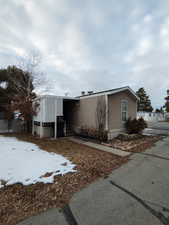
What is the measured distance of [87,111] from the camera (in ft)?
30.1

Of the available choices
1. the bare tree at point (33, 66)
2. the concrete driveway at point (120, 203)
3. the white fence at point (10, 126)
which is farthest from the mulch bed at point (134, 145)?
the bare tree at point (33, 66)

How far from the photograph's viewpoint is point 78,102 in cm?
999

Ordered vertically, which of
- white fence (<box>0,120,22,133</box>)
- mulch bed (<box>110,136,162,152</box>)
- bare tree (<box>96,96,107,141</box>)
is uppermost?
bare tree (<box>96,96,107,141</box>)

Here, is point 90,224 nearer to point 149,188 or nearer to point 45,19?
point 149,188

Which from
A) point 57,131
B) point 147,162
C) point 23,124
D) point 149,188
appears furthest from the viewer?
point 23,124

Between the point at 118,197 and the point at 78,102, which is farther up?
the point at 78,102

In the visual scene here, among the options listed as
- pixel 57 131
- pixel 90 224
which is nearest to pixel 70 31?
pixel 57 131

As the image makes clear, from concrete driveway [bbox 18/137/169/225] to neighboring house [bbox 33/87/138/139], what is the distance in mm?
4888

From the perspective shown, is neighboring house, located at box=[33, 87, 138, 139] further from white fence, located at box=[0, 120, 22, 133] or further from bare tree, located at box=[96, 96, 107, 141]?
white fence, located at box=[0, 120, 22, 133]

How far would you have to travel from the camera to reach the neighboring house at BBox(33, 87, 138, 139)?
8.19m

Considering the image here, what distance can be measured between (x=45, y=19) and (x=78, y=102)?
586cm

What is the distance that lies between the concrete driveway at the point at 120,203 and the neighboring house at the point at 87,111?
4888 mm

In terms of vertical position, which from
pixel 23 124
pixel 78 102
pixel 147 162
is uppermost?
pixel 78 102

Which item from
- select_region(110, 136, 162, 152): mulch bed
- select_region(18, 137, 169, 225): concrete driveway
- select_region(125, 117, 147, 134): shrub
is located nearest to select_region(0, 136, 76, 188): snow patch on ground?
select_region(18, 137, 169, 225): concrete driveway
